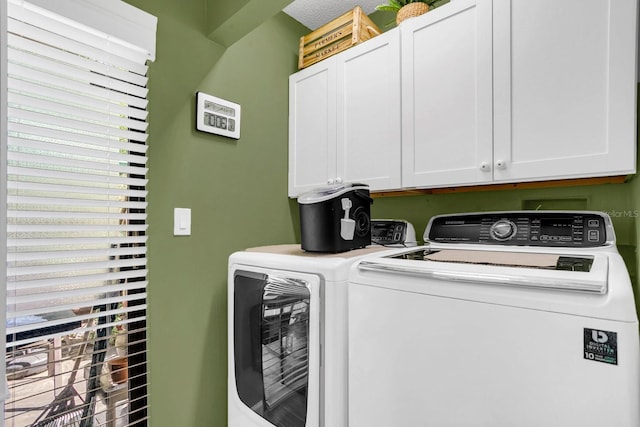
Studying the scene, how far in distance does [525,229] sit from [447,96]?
2.27 feet

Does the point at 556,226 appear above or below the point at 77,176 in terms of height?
below

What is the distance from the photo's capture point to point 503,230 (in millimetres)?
1457

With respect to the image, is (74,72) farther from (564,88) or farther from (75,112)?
(564,88)

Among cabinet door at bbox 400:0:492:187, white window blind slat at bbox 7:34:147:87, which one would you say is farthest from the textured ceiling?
white window blind slat at bbox 7:34:147:87

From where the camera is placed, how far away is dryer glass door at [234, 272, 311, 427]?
1.27 m

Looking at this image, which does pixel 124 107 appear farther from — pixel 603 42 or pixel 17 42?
pixel 603 42

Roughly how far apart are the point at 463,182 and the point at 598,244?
0.54 metres

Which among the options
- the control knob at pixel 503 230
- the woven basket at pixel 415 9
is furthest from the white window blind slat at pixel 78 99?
the control knob at pixel 503 230

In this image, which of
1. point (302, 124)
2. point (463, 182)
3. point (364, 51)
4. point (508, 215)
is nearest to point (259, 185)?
point (302, 124)

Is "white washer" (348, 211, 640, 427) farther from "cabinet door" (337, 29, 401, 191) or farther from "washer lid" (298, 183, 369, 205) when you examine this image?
"cabinet door" (337, 29, 401, 191)

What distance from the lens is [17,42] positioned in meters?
1.13

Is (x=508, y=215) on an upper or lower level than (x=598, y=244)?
upper

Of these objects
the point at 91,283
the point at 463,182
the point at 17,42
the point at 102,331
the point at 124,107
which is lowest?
the point at 102,331

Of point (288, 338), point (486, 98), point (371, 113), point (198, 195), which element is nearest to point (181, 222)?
point (198, 195)
